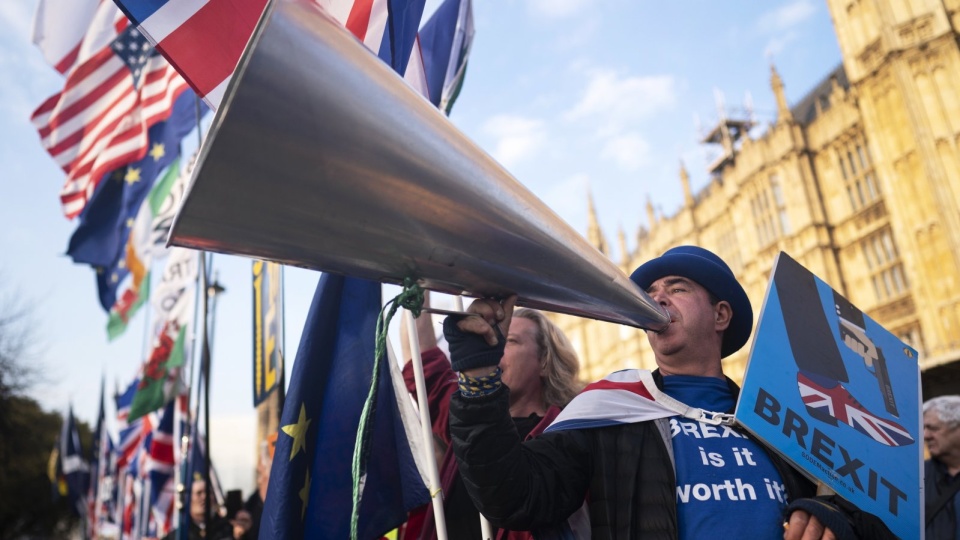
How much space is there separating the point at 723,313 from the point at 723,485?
2.39 feet

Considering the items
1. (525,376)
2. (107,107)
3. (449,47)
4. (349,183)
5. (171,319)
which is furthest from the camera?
(171,319)

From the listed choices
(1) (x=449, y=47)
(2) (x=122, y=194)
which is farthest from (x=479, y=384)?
(2) (x=122, y=194)

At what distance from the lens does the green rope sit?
1.34 metres

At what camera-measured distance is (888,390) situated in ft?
7.28

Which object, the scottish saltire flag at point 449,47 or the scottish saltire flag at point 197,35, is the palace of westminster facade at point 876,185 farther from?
the scottish saltire flag at point 197,35

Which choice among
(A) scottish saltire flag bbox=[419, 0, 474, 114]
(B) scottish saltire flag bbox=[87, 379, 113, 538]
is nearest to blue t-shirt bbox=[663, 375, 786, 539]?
(A) scottish saltire flag bbox=[419, 0, 474, 114]

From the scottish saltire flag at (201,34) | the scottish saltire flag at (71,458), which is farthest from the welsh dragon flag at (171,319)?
the scottish saltire flag at (71,458)

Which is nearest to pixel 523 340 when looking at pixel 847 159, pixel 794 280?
pixel 794 280

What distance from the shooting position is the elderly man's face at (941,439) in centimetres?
450

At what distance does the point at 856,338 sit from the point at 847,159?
27.9m

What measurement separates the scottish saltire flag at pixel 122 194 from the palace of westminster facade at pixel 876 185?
15477mm

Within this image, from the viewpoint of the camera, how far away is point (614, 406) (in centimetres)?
199

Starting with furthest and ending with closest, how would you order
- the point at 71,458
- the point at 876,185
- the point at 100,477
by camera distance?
the point at 876,185
the point at 100,477
the point at 71,458

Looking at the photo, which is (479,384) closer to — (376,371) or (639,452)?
(376,371)
